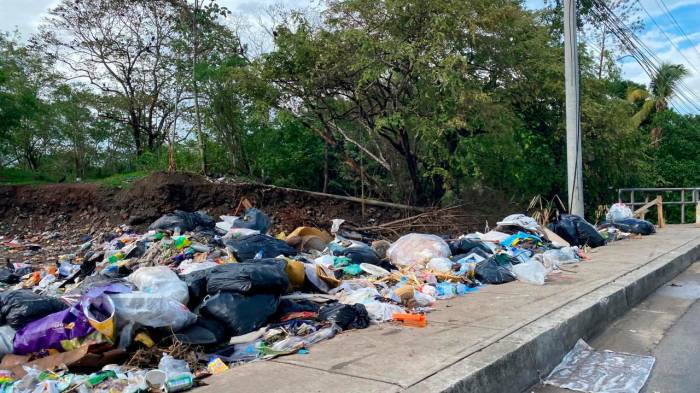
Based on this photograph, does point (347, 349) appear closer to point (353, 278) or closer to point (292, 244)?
point (353, 278)

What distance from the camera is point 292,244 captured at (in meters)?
9.34

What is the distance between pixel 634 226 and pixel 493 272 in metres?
6.43

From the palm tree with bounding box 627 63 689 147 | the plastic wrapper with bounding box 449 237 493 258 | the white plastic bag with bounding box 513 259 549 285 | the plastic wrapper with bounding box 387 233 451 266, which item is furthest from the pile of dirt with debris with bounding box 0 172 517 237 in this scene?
the palm tree with bounding box 627 63 689 147

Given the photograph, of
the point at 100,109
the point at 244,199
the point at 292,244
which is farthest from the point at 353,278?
the point at 100,109

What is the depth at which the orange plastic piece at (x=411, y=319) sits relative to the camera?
485 cm

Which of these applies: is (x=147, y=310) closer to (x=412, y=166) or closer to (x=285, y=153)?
(x=412, y=166)

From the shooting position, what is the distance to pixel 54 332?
3.94 m

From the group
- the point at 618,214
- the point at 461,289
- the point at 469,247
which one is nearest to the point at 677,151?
the point at 618,214

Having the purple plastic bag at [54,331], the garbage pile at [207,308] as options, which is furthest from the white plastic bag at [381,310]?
the purple plastic bag at [54,331]

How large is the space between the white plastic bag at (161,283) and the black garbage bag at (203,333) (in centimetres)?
31

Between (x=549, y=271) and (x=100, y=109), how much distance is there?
2314cm

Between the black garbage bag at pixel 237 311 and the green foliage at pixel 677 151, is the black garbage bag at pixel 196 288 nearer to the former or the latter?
A: the black garbage bag at pixel 237 311

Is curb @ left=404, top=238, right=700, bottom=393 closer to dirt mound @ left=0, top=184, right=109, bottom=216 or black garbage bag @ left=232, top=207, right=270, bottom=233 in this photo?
black garbage bag @ left=232, top=207, right=270, bottom=233

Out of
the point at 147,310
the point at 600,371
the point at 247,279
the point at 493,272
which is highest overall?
the point at 247,279
